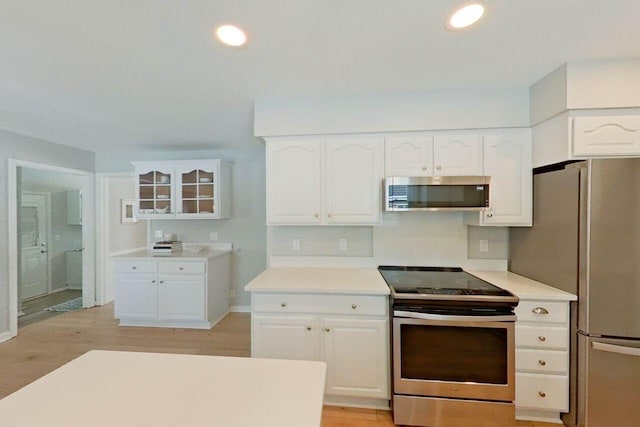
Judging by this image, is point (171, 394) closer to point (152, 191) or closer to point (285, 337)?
point (285, 337)

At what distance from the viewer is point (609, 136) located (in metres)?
1.88

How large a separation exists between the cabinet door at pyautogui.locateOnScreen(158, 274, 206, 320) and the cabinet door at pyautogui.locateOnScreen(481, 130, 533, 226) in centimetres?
321

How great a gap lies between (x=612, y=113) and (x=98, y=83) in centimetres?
353

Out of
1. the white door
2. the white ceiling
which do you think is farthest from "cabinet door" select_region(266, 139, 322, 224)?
the white door

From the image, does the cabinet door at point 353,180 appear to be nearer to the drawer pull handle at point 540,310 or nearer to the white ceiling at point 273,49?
the white ceiling at point 273,49

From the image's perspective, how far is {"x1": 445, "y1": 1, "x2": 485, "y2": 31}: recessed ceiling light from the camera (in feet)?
4.43

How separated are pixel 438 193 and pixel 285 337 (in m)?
1.58

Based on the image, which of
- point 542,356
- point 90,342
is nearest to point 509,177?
point 542,356

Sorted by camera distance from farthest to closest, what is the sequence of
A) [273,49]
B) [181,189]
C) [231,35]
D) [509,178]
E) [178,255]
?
[181,189]
[178,255]
[509,178]
[273,49]
[231,35]

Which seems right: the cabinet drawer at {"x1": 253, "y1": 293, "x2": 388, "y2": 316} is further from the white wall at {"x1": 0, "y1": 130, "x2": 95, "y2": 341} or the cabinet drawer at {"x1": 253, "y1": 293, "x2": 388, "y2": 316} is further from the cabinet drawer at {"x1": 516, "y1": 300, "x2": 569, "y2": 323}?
the white wall at {"x1": 0, "y1": 130, "x2": 95, "y2": 341}

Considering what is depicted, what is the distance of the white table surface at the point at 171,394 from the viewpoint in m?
0.76

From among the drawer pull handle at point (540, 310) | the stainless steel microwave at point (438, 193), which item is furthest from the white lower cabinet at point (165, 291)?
the drawer pull handle at point (540, 310)

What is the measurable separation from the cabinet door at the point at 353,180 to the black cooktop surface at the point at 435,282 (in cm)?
50

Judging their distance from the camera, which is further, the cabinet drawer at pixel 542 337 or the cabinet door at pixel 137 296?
the cabinet door at pixel 137 296
